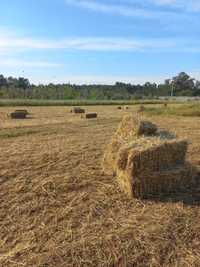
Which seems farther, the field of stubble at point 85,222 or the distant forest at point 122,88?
the distant forest at point 122,88

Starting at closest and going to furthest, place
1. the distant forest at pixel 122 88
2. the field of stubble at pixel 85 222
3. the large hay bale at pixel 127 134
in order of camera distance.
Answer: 1. the field of stubble at pixel 85 222
2. the large hay bale at pixel 127 134
3. the distant forest at pixel 122 88

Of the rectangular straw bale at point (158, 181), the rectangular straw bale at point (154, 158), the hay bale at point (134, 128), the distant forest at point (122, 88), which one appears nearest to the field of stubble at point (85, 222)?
the rectangular straw bale at point (158, 181)

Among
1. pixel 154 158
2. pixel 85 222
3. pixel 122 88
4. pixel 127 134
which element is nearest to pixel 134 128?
pixel 127 134

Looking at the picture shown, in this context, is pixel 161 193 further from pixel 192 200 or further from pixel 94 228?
pixel 94 228

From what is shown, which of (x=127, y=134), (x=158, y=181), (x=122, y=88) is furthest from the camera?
(x=122, y=88)

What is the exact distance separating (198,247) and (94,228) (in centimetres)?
123

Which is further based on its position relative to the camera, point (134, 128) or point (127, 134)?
point (127, 134)

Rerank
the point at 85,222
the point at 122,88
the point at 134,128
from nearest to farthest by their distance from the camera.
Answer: the point at 85,222
the point at 134,128
the point at 122,88

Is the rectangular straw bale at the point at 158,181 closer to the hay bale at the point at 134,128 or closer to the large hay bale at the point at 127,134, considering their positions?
the large hay bale at the point at 127,134

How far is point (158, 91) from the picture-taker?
427 feet

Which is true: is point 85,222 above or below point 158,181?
below

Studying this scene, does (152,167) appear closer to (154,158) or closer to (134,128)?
(154,158)

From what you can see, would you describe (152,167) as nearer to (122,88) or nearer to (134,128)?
(134,128)

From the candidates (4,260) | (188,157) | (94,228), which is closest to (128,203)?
(94,228)
